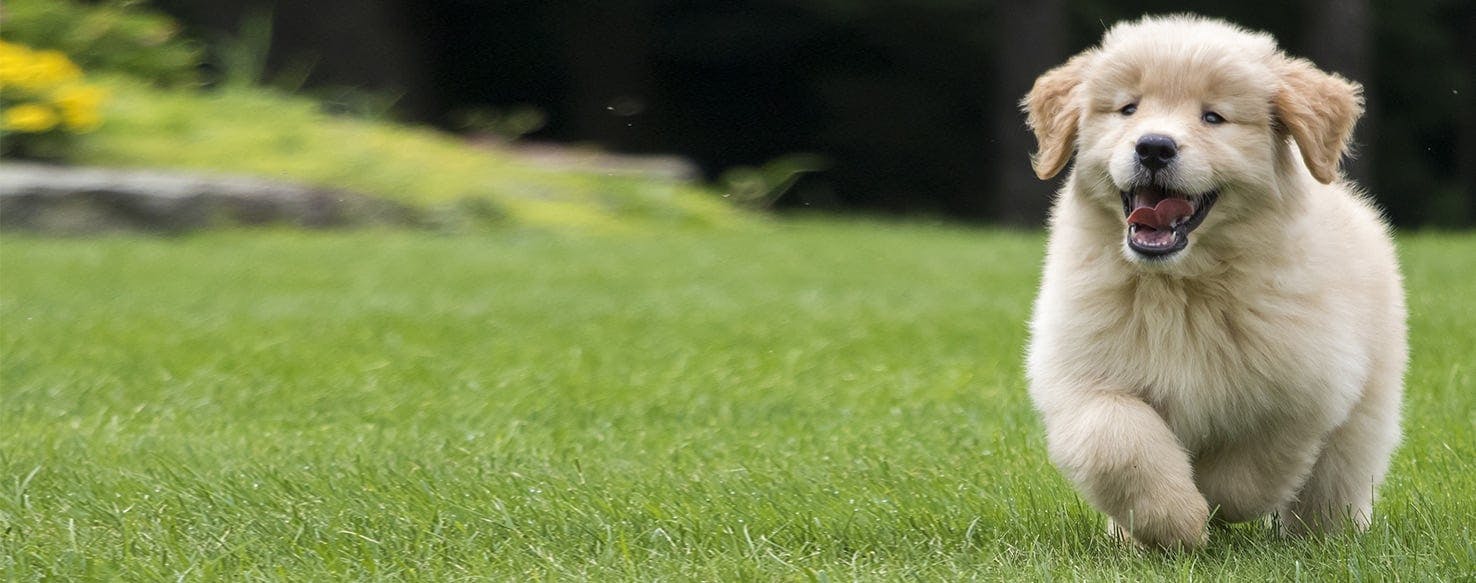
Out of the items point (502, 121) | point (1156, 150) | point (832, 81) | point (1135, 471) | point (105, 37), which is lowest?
point (502, 121)

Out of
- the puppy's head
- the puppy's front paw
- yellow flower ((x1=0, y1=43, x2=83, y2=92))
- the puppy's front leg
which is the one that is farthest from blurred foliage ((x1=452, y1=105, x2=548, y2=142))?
the puppy's front paw

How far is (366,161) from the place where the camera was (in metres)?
14.5

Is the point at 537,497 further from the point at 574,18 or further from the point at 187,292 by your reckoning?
the point at 574,18

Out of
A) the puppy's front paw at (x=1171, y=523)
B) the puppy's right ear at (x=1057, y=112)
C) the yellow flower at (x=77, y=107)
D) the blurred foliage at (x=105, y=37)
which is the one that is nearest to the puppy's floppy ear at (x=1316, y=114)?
the puppy's right ear at (x=1057, y=112)

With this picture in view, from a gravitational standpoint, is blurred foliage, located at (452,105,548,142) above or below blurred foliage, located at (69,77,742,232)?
below

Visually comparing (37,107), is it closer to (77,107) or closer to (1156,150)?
(77,107)

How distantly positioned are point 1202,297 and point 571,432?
2267 mm

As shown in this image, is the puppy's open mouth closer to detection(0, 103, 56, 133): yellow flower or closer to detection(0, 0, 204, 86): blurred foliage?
detection(0, 103, 56, 133): yellow flower

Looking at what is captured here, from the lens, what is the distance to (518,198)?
1515cm

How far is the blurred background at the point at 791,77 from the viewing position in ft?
72.7

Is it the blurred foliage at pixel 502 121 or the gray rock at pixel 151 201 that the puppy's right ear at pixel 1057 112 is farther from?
the blurred foliage at pixel 502 121

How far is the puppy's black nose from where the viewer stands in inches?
148

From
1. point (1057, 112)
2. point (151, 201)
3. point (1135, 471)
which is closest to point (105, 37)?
point (151, 201)

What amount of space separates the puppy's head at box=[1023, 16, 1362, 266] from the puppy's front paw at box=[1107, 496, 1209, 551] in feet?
1.66
